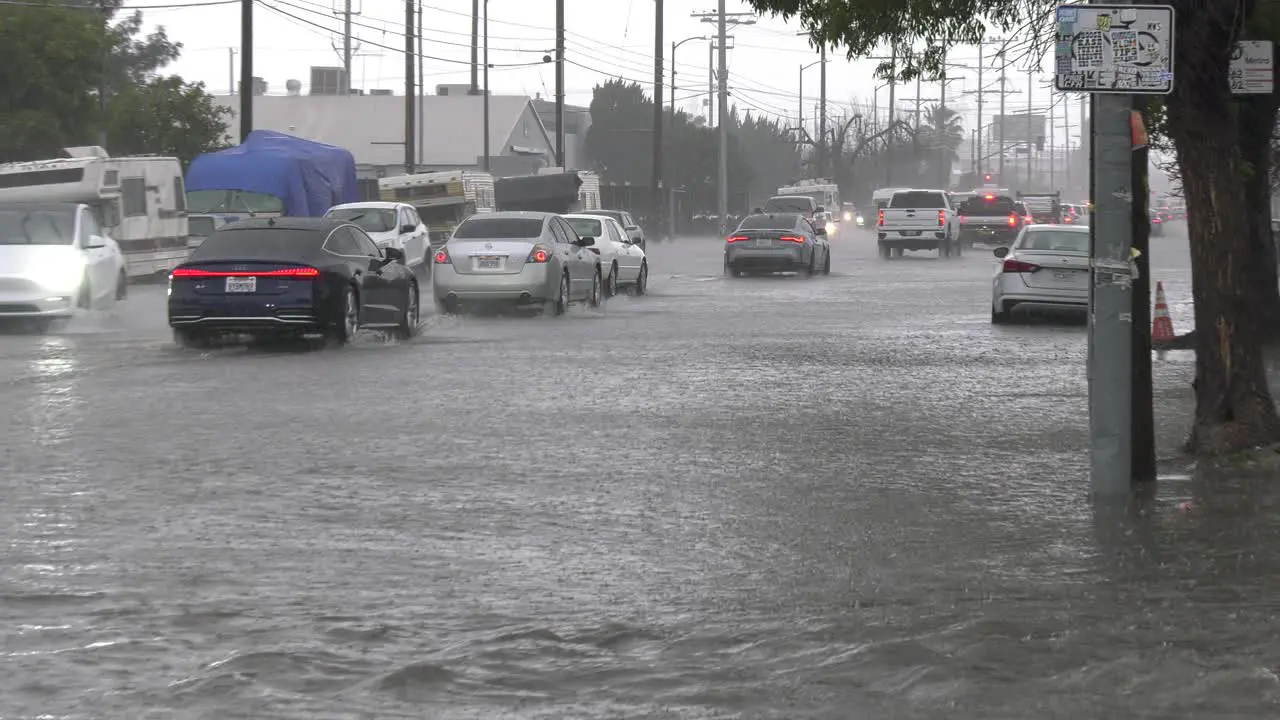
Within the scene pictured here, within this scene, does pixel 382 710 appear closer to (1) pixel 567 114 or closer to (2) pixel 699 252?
(2) pixel 699 252

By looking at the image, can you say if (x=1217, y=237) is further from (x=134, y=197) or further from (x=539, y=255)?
(x=134, y=197)

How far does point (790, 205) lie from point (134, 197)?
3182cm

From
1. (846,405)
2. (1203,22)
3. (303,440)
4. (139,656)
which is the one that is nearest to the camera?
(139,656)

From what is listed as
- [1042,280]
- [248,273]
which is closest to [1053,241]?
[1042,280]

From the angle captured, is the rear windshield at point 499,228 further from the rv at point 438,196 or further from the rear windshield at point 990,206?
the rear windshield at point 990,206

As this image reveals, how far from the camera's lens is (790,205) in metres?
63.6

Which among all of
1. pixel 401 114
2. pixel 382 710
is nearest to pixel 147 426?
pixel 382 710

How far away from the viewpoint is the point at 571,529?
31.2ft

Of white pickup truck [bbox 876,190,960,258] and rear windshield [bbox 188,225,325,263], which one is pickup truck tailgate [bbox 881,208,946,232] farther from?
rear windshield [bbox 188,225,325,263]

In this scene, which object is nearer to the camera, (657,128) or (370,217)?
(370,217)

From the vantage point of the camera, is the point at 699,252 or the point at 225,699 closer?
the point at 225,699

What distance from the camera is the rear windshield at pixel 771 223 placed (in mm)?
41312

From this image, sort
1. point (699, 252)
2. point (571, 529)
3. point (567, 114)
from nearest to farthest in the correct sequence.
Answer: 1. point (571, 529)
2. point (699, 252)
3. point (567, 114)

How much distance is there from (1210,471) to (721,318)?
1544cm
